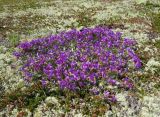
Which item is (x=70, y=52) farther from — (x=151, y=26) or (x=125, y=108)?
(x=151, y=26)

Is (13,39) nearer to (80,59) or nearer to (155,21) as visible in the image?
(80,59)

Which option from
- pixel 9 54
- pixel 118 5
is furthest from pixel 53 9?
pixel 9 54

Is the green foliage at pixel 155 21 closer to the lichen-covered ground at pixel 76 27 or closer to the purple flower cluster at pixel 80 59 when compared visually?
the lichen-covered ground at pixel 76 27

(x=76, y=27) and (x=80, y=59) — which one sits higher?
(x=80, y=59)

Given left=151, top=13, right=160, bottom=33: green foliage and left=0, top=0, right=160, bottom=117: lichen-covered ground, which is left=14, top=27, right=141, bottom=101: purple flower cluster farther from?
left=151, top=13, right=160, bottom=33: green foliage

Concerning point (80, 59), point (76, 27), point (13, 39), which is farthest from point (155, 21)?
point (80, 59)

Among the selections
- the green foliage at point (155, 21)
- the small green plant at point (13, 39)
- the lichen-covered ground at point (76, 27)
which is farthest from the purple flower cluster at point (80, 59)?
the green foliage at point (155, 21)

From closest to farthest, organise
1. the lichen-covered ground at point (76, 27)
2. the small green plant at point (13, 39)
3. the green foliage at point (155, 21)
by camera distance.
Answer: the lichen-covered ground at point (76, 27)
the small green plant at point (13, 39)
the green foliage at point (155, 21)
